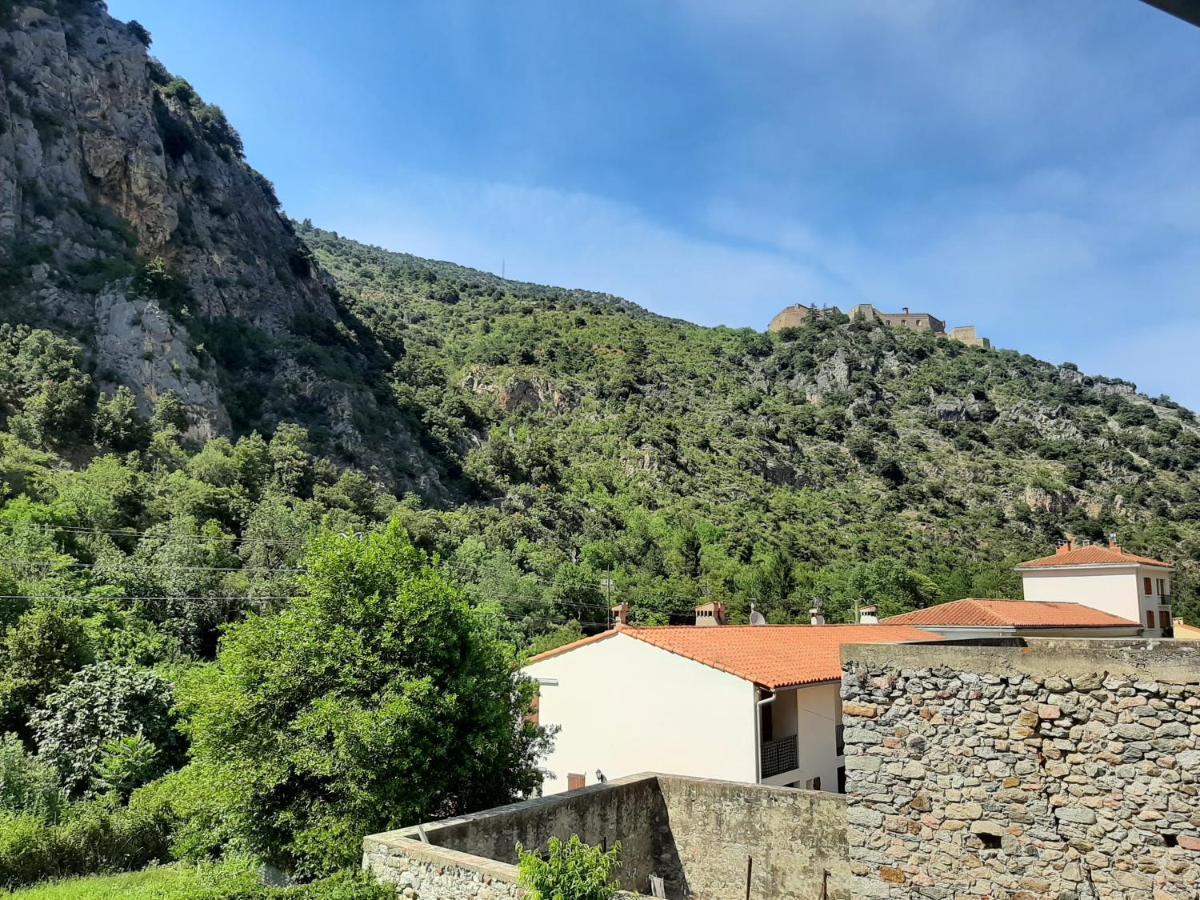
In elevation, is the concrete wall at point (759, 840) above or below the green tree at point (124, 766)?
above

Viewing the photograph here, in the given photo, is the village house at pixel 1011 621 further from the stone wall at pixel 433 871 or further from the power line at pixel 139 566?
the power line at pixel 139 566

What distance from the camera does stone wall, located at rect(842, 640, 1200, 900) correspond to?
217 inches

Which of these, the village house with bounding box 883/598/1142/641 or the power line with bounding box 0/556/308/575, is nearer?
the village house with bounding box 883/598/1142/641

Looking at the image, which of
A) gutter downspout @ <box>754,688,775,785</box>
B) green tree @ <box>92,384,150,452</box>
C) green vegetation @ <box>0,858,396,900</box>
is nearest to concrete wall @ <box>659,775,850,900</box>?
green vegetation @ <box>0,858,396,900</box>

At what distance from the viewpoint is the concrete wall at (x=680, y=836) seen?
8312 millimetres

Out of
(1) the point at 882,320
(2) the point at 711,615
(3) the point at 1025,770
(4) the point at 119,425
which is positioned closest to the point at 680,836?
(3) the point at 1025,770

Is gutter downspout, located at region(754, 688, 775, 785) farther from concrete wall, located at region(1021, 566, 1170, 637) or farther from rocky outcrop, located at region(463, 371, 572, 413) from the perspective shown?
rocky outcrop, located at region(463, 371, 572, 413)

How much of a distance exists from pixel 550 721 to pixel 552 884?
12473 millimetres

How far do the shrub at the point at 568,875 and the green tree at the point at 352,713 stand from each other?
3654 millimetres

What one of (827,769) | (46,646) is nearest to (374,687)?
(827,769)

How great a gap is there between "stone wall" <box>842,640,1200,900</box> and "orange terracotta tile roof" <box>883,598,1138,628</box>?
15.1m

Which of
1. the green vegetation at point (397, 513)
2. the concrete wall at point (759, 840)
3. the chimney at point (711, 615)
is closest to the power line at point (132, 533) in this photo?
the green vegetation at point (397, 513)

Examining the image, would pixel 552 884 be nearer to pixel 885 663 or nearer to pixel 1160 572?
pixel 885 663

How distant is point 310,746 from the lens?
9.80m
